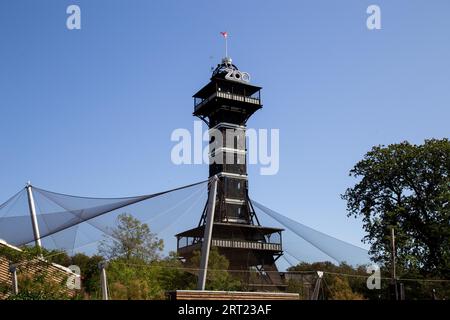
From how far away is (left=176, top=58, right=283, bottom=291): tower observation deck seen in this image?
192 feet

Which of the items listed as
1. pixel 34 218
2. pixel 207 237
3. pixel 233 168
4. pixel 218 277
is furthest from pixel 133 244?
pixel 233 168

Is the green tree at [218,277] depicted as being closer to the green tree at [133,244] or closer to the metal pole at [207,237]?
the green tree at [133,244]

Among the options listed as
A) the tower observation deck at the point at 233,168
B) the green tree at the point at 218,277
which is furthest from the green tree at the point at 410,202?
the tower observation deck at the point at 233,168

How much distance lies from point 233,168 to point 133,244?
95.7 feet

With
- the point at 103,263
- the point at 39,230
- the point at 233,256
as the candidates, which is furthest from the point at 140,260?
the point at 233,256

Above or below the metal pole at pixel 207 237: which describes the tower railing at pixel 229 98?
above

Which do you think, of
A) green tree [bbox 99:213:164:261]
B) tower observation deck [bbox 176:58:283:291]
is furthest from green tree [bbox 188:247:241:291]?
tower observation deck [bbox 176:58:283:291]

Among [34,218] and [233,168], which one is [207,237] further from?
[233,168]

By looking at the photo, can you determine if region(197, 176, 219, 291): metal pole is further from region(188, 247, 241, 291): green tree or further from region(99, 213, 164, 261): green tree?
region(99, 213, 164, 261): green tree

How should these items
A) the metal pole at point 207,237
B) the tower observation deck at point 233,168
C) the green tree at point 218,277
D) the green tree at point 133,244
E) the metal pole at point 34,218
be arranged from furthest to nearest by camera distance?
the tower observation deck at point 233,168 < the green tree at point 218,277 < the green tree at point 133,244 < the metal pole at point 34,218 < the metal pole at point 207,237

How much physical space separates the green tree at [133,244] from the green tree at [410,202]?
15127 millimetres

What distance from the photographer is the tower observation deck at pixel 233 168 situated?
58.5m

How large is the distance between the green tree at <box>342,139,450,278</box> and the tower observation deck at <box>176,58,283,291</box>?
19.9 metres
